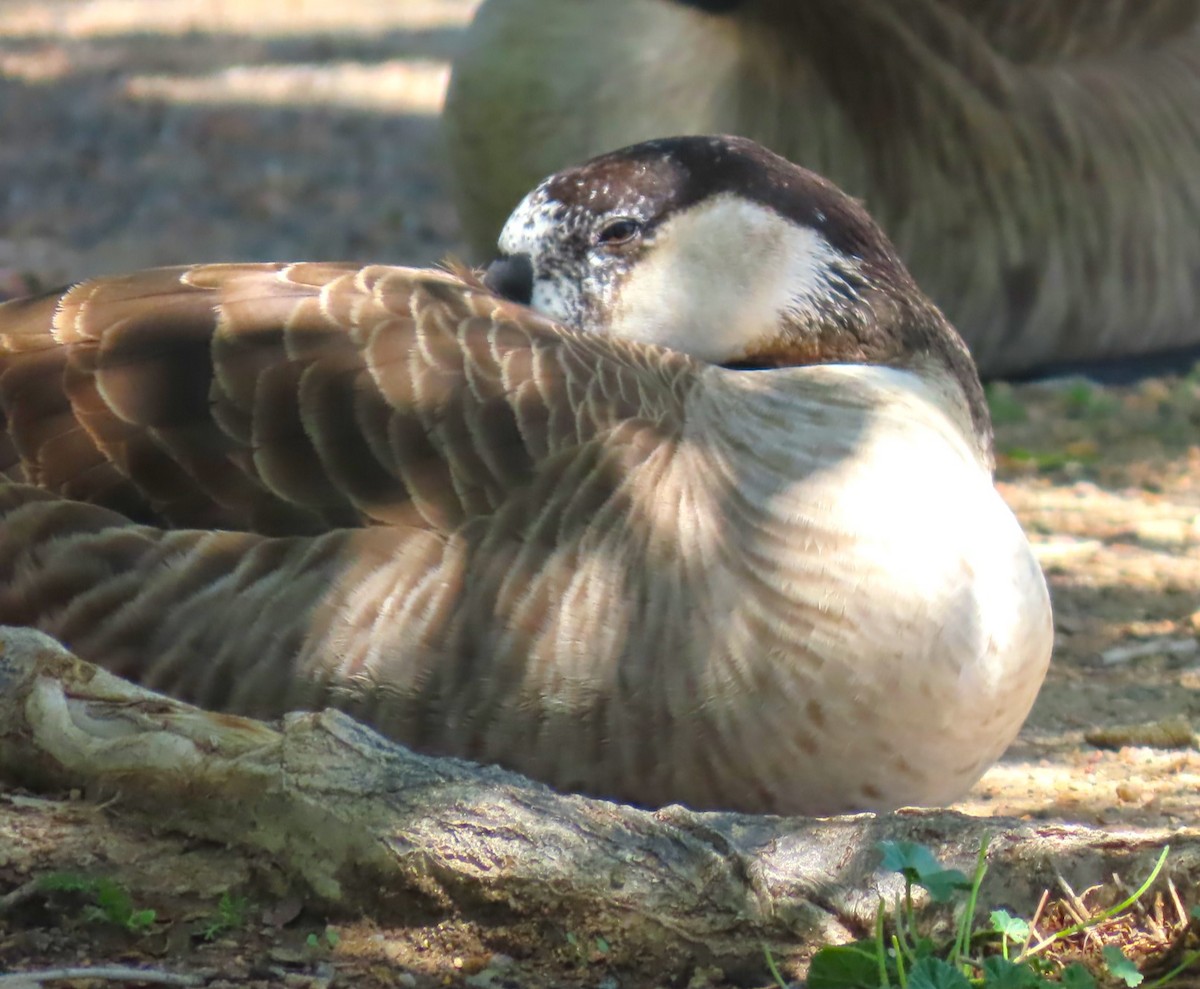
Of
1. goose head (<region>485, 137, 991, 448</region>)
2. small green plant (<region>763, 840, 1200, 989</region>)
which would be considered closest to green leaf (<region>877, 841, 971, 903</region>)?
small green plant (<region>763, 840, 1200, 989</region>)

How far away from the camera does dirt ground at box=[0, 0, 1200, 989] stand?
2.20 m

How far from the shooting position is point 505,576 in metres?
2.75

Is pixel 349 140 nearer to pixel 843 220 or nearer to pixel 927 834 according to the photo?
pixel 843 220

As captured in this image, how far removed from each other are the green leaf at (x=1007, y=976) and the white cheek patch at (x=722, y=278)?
5.01ft

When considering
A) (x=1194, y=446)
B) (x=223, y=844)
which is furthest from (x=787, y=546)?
(x=1194, y=446)

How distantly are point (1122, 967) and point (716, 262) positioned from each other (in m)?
1.60

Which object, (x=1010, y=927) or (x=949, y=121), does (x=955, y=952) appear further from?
(x=949, y=121)

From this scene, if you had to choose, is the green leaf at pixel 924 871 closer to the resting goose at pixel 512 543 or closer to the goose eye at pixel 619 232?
the resting goose at pixel 512 543

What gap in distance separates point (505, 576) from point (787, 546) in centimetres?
44

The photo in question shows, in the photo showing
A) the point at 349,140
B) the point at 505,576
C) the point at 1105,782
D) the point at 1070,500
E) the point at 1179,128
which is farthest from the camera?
the point at 349,140

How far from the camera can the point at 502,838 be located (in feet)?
7.32

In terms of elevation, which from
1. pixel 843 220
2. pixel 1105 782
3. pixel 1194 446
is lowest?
pixel 1194 446

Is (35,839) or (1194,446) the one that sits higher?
(35,839)

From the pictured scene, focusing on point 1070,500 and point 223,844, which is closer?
point 223,844
